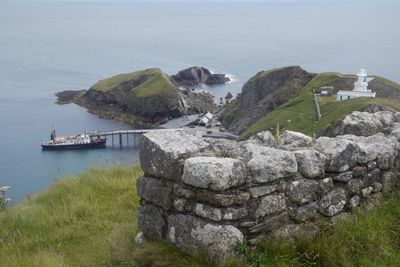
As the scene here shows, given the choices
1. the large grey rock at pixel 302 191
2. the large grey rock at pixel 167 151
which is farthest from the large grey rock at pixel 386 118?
the large grey rock at pixel 167 151

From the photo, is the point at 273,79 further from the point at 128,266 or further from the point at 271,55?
the point at 128,266

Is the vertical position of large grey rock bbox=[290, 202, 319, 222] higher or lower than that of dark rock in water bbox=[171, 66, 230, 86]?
lower

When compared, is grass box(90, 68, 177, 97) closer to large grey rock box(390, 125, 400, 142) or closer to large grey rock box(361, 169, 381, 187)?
large grey rock box(390, 125, 400, 142)

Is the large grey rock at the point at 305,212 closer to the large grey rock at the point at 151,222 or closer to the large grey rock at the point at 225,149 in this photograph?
the large grey rock at the point at 225,149

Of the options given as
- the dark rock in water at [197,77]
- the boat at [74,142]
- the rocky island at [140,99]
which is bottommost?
the boat at [74,142]

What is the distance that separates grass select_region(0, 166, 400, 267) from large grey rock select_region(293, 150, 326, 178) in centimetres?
74

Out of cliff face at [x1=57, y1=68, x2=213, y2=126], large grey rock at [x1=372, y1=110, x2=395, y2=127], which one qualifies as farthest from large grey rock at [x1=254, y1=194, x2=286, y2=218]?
cliff face at [x1=57, y1=68, x2=213, y2=126]

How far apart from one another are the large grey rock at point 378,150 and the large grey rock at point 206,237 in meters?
2.35

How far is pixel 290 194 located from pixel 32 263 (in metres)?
3.21

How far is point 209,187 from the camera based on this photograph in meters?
5.44

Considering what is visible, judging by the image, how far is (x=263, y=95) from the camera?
11000 centimetres

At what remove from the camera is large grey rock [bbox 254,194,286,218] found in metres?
5.61

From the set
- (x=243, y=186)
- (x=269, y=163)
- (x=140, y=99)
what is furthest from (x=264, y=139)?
(x=140, y=99)

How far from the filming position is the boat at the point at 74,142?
3457 inches
